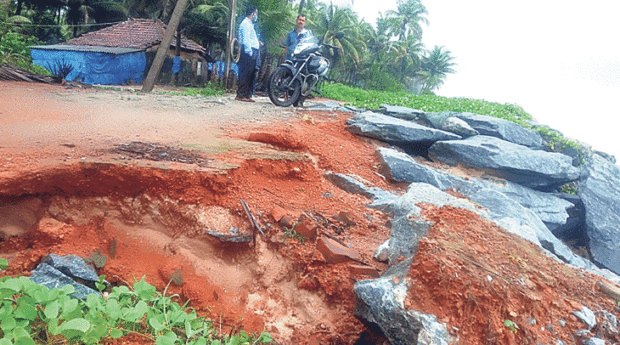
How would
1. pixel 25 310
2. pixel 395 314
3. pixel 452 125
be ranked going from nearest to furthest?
1. pixel 25 310
2. pixel 395 314
3. pixel 452 125

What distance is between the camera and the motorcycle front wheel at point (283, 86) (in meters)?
6.88

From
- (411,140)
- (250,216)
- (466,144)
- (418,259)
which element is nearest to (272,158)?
(250,216)

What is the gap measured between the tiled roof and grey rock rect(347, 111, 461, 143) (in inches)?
→ 614

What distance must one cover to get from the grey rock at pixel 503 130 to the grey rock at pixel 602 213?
1346 mm

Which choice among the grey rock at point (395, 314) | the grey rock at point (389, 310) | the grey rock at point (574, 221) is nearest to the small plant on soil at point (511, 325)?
the grey rock at point (395, 314)

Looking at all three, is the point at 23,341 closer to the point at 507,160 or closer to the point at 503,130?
the point at 507,160

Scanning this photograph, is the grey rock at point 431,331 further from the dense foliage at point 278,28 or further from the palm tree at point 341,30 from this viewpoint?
the palm tree at point 341,30

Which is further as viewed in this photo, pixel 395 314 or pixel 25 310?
pixel 395 314

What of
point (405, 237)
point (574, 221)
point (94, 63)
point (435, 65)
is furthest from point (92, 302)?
point (435, 65)

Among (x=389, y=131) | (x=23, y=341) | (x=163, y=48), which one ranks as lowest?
(x=23, y=341)

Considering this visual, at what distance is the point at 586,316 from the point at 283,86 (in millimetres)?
5930

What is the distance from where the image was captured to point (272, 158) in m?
3.29

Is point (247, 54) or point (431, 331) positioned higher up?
point (247, 54)

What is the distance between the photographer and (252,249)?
8.21 ft
